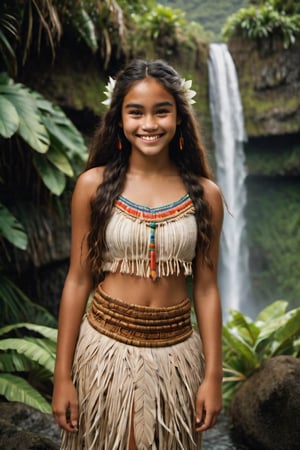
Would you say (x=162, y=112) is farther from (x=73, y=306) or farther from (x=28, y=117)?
(x=28, y=117)

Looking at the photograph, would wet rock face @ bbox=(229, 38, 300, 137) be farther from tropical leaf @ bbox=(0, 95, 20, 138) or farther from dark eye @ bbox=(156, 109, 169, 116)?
dark eye @ bbox=(156, 109, 169, 116)

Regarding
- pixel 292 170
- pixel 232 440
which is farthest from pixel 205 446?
pixel 292 170

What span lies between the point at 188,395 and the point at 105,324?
0.35 m

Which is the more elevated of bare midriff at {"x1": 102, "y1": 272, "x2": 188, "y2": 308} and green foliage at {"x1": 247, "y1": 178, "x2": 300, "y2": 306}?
bare midriff at {"x1": 102, "y1": 272, "x2": 188, "y2": 308}

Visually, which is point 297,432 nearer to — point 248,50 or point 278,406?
point 278,406

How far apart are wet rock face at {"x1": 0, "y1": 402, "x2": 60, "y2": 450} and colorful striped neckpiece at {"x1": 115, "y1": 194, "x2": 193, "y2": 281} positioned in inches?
39.2

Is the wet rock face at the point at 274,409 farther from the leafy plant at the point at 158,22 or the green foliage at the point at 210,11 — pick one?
the green foliage at the point at 210,11

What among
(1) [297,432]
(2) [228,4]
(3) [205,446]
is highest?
(2) [228,4]

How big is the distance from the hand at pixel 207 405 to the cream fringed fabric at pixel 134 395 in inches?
1.1

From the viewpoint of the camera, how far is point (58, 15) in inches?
180

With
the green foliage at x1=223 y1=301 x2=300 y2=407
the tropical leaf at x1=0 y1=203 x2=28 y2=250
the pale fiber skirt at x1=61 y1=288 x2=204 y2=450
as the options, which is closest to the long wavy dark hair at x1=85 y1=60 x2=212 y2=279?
the pale fiber skirt at x1=61 y1=288 x2=204 y2=450

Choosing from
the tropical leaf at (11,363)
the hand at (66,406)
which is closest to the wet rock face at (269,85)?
the tropical leaf at (11,363)

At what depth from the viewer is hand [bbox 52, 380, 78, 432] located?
1.57 meters

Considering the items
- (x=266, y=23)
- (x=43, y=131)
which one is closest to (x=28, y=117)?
(x=43, y=131)
